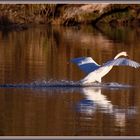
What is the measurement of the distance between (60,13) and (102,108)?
24.0 m

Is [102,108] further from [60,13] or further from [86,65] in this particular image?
[60,13]

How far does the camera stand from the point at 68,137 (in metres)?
9.16

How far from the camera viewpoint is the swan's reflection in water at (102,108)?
1055cm

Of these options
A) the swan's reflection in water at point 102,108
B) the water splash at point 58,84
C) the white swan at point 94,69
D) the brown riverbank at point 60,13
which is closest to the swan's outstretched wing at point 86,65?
the white swan at point 94,69

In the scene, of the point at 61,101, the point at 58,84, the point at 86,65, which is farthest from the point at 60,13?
the point at 61,101

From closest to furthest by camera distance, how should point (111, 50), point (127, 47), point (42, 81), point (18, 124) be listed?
1. point (18, 124)
2. point (42, 81)
3. point (111, 50)
4. point (127, 47)

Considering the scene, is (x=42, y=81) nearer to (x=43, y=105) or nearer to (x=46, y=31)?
(x=43, y=105)

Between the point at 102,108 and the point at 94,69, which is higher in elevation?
the point at 94,69

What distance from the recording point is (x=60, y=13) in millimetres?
34969

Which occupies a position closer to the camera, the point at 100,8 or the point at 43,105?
the point at 43,105

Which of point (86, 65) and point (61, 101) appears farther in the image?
point (86, 65)

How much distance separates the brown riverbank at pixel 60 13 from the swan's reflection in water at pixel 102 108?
20689 millimetres

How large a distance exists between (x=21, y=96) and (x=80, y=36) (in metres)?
17.2

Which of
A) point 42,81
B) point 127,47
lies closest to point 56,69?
point 42,81
